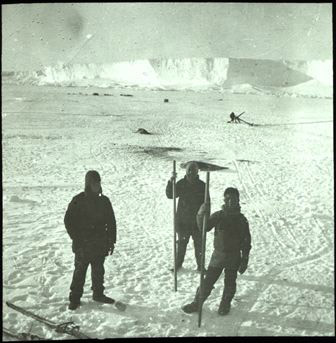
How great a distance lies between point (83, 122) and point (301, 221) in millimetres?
15485

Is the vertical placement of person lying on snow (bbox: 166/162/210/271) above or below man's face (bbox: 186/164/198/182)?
below

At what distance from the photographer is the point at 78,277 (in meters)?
4.81

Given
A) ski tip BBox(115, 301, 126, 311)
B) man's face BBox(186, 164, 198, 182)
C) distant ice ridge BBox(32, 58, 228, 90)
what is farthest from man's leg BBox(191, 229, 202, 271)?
distant ice ridge BBox(32, 58, 228, 90)

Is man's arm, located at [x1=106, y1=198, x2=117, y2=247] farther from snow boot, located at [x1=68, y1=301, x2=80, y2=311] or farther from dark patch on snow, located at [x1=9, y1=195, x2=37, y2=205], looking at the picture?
dark patch on snow, located at [x1=9, y1=195, x2=37, y2=205]

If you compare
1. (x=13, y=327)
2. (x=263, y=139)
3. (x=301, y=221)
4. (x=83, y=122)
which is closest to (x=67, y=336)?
(x=13, y=327)

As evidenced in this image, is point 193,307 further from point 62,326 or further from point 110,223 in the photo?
point 62,326

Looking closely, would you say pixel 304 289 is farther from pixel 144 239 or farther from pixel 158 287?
pixel 144 239

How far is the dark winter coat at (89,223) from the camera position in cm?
461

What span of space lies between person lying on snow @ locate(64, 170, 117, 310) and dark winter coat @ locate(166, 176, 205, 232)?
107 centimetres

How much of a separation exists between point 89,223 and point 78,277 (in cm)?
67

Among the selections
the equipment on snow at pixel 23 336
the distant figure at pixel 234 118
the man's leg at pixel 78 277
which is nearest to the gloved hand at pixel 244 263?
the man's leg at pixel 78 277

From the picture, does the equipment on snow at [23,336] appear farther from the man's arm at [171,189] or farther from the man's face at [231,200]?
the man's face at [231,200]

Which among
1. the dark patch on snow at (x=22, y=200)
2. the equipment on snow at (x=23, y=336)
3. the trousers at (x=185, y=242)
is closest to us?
the equipment on snow at (x=23, y=336)

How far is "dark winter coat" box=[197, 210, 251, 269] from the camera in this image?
4523 mm
